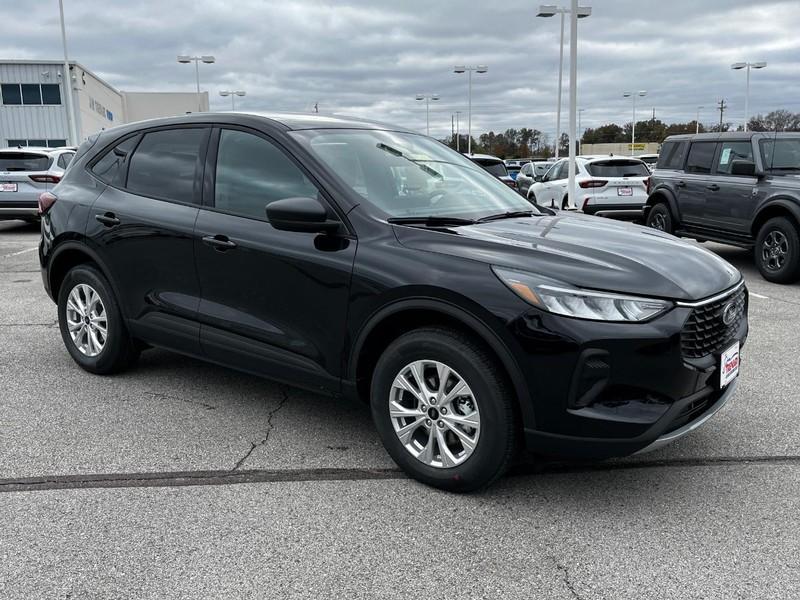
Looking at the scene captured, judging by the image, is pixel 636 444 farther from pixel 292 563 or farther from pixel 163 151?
pixel 163 151

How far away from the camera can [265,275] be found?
154 inches

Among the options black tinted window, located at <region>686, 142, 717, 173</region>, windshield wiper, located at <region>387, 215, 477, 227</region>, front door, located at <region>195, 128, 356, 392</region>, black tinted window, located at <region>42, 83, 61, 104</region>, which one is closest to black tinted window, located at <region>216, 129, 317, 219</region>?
front door, located at <region>195, 128, 356, 392</region>

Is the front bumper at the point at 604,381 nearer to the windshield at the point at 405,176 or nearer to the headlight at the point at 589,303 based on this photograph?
the headlight at the point at 589,303

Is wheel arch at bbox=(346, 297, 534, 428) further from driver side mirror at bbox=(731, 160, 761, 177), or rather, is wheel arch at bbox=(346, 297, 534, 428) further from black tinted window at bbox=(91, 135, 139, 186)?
driver side mirror at bbox=(731, 160, 761, 177)

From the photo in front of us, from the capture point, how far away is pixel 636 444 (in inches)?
119

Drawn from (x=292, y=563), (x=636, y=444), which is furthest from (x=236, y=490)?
(x=636, y=444)

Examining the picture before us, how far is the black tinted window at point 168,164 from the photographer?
4449 millimetres

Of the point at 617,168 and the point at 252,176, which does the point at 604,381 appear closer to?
the point at 252,176

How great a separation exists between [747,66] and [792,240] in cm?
4756

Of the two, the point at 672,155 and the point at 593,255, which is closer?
the point at 593,255

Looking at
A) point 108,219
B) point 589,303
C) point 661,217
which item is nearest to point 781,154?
point 661,217

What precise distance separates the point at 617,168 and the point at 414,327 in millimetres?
12358

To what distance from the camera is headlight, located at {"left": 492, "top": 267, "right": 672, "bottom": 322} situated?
3.03 metres

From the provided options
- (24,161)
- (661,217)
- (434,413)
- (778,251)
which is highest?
(24,161)
